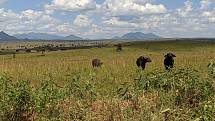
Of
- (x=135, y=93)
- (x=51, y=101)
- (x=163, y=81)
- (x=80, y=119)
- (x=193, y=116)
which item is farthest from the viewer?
(x=163, y=81)

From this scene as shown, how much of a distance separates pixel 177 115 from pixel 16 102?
141 inches

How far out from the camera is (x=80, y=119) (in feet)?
30.4

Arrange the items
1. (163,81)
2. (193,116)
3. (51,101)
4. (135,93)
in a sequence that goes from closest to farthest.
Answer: (193,116) → (51,101) → (135,93) → (163,81)

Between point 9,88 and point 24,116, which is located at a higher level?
point 9,88

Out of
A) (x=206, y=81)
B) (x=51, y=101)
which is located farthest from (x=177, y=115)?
(x=51, y=101)

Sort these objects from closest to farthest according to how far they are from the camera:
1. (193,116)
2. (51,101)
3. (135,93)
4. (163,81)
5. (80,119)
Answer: (193,116) → (80,119) → (51,101) → (135,93) → (163,81)

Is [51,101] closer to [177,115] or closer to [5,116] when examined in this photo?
[5,116]

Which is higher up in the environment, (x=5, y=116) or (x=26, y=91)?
(x=26, y=91)

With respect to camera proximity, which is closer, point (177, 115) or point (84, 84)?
point (177, 115)

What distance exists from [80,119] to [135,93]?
1956 millimetres

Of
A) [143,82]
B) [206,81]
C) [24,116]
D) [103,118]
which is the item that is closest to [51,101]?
[24,116]

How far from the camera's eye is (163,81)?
11.5 m

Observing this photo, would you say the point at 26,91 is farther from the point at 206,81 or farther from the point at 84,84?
the point at 206,81

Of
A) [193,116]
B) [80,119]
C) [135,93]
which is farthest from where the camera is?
[135,93]
